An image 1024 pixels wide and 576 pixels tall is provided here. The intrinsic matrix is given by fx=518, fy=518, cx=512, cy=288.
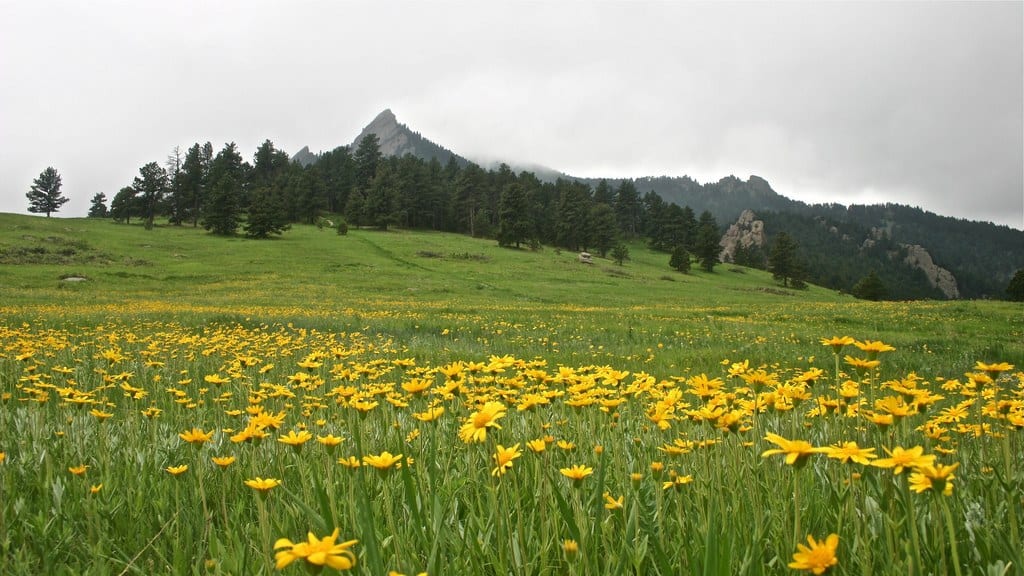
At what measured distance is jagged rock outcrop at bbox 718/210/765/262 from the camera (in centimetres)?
14025

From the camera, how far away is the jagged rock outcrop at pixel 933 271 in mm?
150962

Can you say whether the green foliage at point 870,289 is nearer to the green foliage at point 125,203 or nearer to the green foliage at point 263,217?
the green foliage at point 263,217

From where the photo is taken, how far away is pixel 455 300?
27.2m

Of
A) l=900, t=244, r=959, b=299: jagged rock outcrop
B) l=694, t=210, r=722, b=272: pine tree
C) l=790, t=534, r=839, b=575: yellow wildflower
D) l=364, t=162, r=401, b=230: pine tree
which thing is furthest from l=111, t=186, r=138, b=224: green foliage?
l=900, t=244, r=959, b=299: jagged rock outcrop

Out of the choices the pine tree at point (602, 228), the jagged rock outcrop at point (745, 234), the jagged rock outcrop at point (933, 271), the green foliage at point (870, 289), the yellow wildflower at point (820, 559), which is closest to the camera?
the yellow wildflower at point (820, 559)

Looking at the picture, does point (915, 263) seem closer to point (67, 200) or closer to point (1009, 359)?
point (1009, 359)

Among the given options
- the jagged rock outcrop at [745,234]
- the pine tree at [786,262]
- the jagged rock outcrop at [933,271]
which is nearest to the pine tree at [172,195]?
the pine tree at [786,262]

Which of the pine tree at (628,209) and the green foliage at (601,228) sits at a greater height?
the pine tree at (628,209)

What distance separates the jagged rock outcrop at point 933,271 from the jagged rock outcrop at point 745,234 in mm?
51845

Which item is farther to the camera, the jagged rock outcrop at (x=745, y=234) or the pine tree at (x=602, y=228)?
the jagged rock outcrop at (x=745, y=234)

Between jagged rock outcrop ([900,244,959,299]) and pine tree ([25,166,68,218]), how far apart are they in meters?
204

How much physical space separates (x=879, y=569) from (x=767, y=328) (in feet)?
46.9

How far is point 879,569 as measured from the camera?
1631mm


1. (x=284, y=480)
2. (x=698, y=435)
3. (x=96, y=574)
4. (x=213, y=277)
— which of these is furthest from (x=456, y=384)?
(x=213, y=277)
